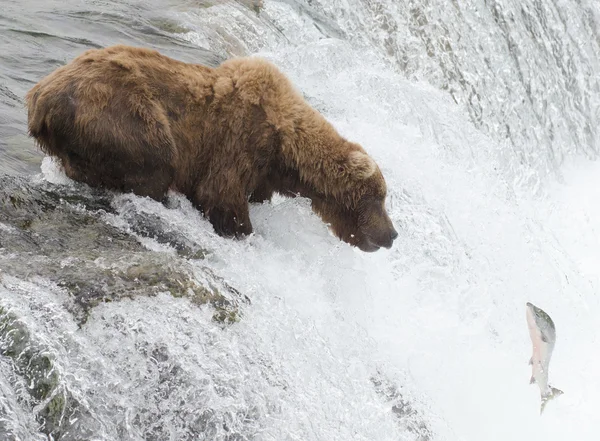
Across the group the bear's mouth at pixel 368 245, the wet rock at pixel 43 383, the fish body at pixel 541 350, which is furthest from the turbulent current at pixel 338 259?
the fish body at pixel 541 350

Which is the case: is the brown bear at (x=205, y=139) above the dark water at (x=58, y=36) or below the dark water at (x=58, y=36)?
above

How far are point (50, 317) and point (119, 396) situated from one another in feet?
1.38

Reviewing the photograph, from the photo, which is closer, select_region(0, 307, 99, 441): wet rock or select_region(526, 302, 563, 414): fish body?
select_region(0, 307, 99, 441): wet rock

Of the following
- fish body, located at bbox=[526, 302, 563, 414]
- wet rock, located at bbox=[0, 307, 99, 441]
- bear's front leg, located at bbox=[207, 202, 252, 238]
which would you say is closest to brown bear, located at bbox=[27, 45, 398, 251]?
bear's front leg, located at bbox=[207, 202, 252, 238]

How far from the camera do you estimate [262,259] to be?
16.6 ft

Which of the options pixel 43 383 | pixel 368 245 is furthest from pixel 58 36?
pixel 43 383

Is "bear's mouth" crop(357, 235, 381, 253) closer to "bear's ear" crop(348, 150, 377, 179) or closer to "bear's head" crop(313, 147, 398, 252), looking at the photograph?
"bear's head" crop(313, 147, 398, 252)

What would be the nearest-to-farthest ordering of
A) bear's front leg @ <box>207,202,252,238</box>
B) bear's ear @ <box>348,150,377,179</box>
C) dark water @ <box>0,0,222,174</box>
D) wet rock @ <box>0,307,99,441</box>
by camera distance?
wet rock @ <box>0,307,99,441</box>
bear's front leg @ <box>207,202,252,238</box>
bear's ear @ <box>348,150,377,179</box>
dark water @ <box>0,0,222,174</box>

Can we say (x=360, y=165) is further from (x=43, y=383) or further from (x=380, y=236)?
(x=43, y=383)

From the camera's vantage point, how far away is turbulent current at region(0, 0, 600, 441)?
11.1 ft

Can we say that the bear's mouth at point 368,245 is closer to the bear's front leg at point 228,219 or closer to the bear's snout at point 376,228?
the bear's snout at point 376,228

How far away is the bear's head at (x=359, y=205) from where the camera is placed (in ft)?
17.9

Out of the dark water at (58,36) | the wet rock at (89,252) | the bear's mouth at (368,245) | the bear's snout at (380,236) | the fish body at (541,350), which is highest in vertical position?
the wet rock at (89,252)

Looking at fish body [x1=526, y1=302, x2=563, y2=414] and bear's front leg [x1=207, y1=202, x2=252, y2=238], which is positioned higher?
bear's front leg [x1=207, y1=202, x2=252, y2=238]
